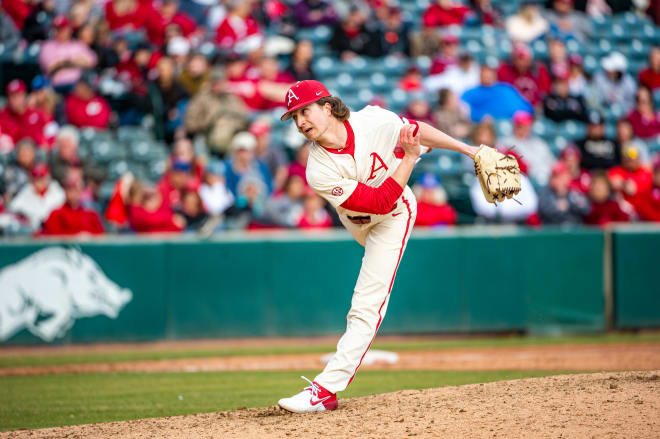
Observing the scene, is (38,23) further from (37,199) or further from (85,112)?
(37,199)

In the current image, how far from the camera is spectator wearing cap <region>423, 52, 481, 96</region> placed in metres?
13.4

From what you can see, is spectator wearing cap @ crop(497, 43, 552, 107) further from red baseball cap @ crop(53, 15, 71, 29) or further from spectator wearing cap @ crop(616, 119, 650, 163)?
red baseball cap @ crop(53, 15, 71, 29)

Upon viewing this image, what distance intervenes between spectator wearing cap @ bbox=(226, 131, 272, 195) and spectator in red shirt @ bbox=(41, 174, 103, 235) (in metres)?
1.80

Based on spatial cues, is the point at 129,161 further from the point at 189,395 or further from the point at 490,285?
the point at 189,395

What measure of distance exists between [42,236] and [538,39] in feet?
28.2

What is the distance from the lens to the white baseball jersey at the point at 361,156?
16.7 ft

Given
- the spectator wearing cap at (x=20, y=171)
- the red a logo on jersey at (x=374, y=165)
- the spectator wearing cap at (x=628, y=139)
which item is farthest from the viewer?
the spectator wearing cap at (x=628, y=139)

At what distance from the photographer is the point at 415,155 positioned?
495 cm


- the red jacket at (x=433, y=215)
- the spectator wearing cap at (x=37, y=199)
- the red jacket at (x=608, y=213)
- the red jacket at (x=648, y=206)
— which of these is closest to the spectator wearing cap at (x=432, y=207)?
the red jacket at (x=433, y=215)

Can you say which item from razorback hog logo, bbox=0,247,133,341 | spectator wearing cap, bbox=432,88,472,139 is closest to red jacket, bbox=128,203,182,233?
razorback hog logo, bbox=0,247,133,341

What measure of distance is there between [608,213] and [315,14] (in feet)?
18.6

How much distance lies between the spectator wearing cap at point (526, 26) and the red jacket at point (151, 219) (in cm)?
701

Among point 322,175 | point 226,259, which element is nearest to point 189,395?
point 322,175

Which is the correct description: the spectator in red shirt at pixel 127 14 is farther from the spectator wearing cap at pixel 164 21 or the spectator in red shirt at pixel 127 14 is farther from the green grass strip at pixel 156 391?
the green grass strip at pixel 156 391
